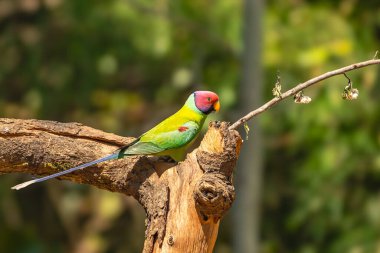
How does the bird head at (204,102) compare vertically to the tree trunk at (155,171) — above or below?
above

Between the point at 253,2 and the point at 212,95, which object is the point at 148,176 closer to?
the point at 212,95

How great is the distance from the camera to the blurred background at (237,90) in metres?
6.50

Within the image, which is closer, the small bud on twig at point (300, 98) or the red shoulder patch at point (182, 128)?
the small bud on twig at point (300, 98)

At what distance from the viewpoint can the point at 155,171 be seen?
3.03m

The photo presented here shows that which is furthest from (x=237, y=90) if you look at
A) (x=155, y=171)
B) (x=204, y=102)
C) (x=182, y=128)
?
(x=155, y=171)

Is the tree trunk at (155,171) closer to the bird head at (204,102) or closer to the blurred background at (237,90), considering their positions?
the bird head at (204,102)

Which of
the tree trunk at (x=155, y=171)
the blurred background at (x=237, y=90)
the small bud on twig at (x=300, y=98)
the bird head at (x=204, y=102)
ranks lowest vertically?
the tree trunk at (x=155, y=171)

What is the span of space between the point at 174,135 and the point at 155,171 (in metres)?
0.27

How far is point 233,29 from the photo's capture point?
7035mm

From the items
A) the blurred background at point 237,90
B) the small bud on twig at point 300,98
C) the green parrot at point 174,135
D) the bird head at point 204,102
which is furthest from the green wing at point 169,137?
the blurred background at point 237,90

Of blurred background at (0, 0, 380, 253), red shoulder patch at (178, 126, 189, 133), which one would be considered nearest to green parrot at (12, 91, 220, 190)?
red shoulder patch at (178, 126, 189, 133)

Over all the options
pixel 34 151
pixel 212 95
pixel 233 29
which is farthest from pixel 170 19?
pixel 34 151

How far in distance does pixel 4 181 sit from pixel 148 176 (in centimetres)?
482

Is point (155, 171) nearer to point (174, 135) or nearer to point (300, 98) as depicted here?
point (174, 135)
